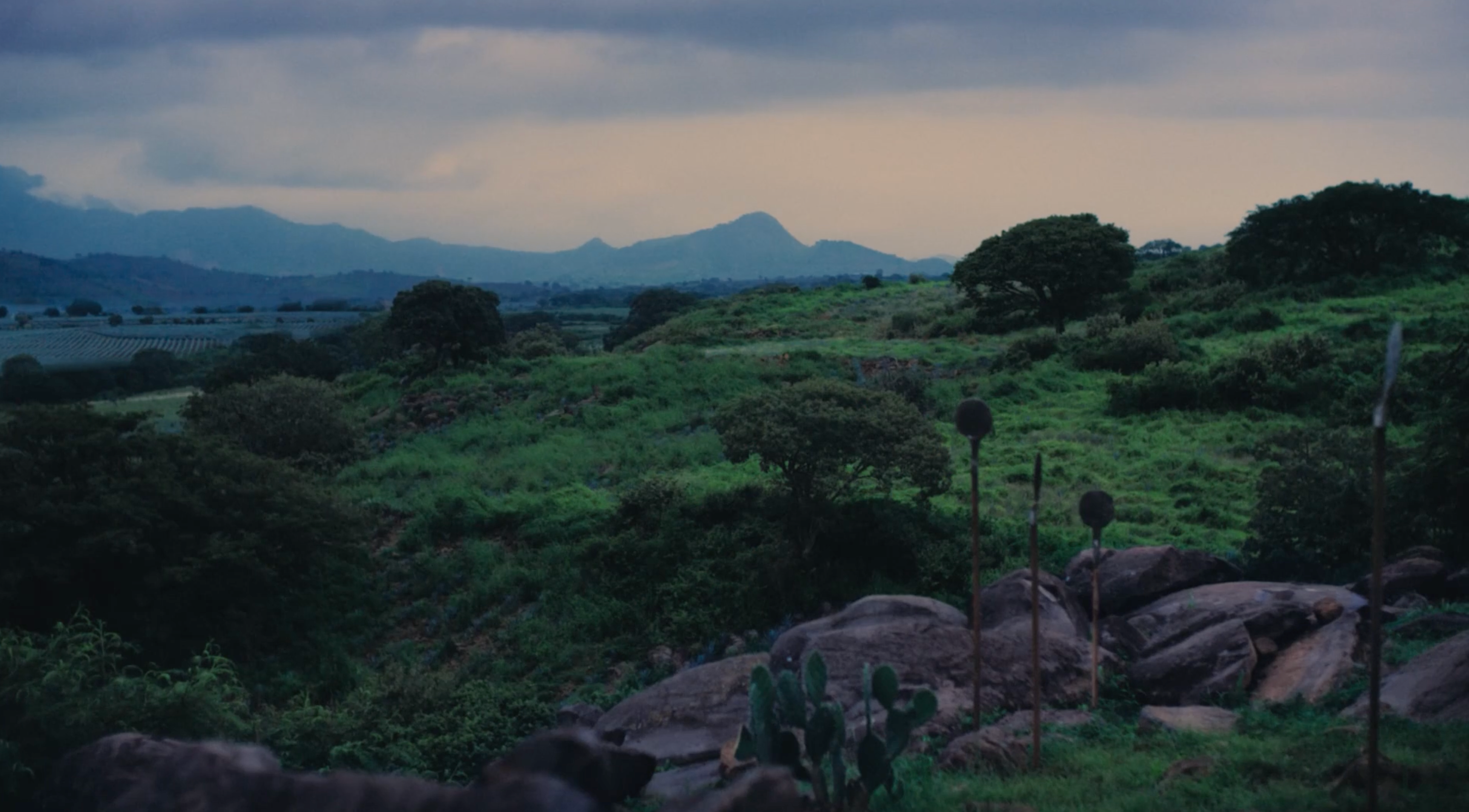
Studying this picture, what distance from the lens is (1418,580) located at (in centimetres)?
1007

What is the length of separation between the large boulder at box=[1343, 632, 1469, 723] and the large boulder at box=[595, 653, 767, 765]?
4.81 metres

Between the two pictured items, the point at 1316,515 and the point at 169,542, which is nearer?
the point at 1316,515

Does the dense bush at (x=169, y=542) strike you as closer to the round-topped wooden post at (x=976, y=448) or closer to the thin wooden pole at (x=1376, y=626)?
the round-topped wooden post at (x=976, y=448)

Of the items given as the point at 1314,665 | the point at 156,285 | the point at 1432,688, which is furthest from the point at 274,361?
the point at 156,285

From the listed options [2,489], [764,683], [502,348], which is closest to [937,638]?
[764,683]

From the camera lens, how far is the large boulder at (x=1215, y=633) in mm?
8719

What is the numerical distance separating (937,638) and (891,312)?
38.5 meters

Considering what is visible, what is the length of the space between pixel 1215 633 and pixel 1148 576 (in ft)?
6.44

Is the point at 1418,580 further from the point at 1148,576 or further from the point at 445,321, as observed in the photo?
the point at 445,321

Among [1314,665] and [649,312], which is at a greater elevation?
[649,312]

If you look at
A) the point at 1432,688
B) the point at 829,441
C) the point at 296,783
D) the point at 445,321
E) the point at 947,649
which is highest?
the point at 445,321

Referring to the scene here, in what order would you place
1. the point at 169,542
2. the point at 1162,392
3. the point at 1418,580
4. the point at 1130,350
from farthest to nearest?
the point at 1130,350 < the point at 1162,392 < the point at 169,542 < the point at 1418,580

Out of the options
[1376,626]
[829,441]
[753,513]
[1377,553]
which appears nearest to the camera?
[1376,626]

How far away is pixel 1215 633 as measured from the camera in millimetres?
9070
